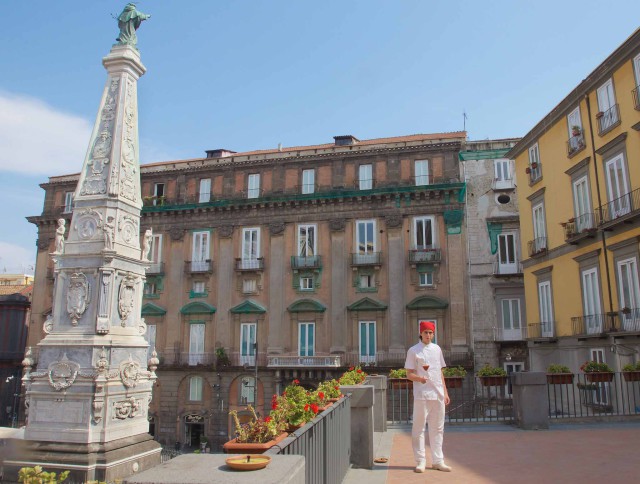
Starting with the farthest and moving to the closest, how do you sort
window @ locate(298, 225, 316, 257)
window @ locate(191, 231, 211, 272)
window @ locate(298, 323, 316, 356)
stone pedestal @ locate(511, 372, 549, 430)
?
1. window @ locate(191, 231, 211, 272)
2. window @ locate(298, 225, 316, 257)
3. window @ locate(298, 323, 316, 356)
4. stone pedestal @ locate(511, 372, 549, 430)

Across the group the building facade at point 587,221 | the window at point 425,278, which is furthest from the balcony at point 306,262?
the building facade at point 587,221

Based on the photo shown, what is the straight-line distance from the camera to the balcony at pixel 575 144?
866 inches

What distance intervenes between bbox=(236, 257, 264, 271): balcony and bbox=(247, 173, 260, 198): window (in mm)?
4348

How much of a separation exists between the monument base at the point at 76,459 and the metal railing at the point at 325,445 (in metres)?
4.90

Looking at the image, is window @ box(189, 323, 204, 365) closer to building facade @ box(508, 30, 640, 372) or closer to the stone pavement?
building facade @ box(508, 30, 640, 372)

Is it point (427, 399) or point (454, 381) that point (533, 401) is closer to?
point (454, 381)

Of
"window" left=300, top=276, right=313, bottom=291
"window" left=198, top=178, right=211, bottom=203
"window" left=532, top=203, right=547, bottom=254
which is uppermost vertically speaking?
"window" left=198, top=178, right=211, bottom=203

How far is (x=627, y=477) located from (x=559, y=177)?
59.0 feet

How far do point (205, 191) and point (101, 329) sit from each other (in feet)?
91.8

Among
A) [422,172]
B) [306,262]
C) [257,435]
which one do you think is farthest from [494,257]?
[257,435]

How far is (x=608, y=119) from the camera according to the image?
67.1 feet

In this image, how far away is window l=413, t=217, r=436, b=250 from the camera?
1350 inches

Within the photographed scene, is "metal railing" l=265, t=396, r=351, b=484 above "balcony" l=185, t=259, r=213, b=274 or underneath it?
underneath

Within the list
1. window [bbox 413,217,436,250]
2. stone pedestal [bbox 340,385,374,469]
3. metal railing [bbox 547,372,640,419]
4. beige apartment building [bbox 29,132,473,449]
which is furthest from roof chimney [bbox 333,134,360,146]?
stone pedestal [bbox 340,385,374,469]
